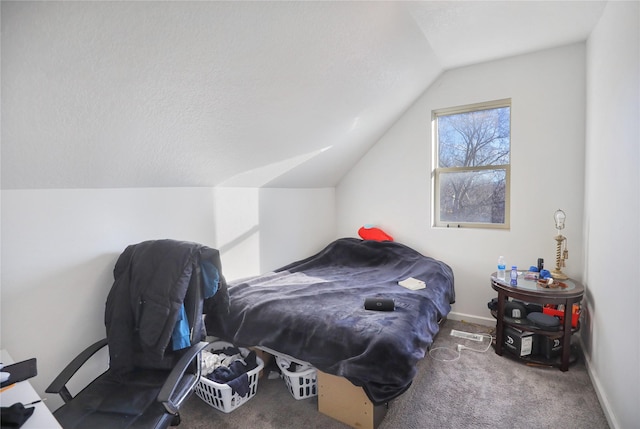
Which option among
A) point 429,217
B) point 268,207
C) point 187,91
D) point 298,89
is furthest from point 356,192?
point 187,91

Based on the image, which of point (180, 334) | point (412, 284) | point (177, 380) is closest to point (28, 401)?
point (177, 380)

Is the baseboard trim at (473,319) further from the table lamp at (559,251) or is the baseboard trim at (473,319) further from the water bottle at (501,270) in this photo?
the table lamp at (559,251)

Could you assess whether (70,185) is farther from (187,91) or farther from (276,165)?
(276,165)

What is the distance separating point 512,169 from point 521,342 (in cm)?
151

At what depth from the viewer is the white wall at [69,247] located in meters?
1.45

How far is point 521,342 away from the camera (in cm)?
238

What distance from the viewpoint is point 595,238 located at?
216 cm

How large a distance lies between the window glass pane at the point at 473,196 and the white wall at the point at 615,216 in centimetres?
74

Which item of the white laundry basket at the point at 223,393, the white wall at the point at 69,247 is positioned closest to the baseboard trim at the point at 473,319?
the white laundry basket at the point at 223,393

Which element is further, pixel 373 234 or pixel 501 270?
pixel 373 234

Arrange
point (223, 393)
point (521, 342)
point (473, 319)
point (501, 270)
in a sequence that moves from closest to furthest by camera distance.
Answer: point (223, 393), point (521, 342), point (501, 270), point (473, 319)

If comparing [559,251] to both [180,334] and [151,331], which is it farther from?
[151,331]

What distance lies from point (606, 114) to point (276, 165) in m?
2.32

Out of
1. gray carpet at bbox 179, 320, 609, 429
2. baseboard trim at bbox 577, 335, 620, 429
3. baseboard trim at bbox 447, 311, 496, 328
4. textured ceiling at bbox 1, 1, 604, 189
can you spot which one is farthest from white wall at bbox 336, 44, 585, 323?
gray carpet at bbox 179, 320, 609, 429
